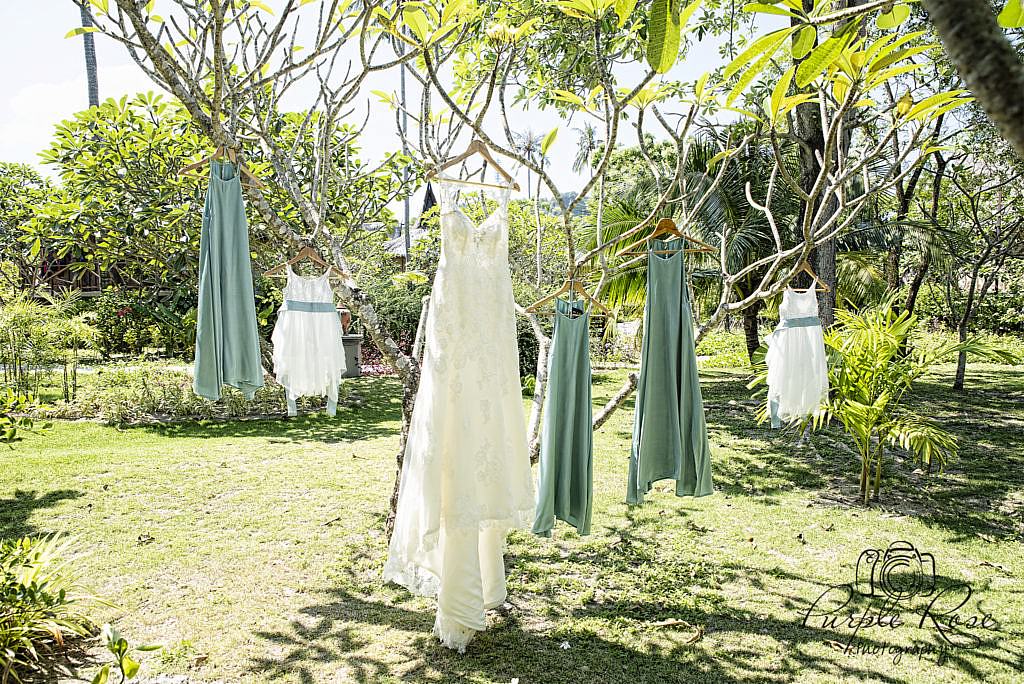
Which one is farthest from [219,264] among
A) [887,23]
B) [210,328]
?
[887,23]

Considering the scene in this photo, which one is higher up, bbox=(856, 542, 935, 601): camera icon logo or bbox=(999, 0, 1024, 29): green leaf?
bbox=(999, 0, 1024, 29): green leaf

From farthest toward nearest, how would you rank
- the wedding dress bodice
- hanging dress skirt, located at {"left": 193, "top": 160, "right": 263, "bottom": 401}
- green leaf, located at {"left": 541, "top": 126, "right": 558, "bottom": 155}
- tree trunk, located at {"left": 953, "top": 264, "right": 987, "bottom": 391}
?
tree trunk, located at {"left": 953, "top": 264, "right": 987, "bottom": 391} → the wedding dress bodice → green leaf, located at {"left": 541, "top": 126, "right": 558, "bottom": 155} → hanging dress skirt, located at {"left": 193, "top": 160, "right": 263, "bottom": 401}

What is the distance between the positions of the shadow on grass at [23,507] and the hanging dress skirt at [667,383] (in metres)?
3.63

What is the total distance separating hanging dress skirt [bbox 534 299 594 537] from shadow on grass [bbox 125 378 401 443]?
13.7ft

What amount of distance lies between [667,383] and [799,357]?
203cm

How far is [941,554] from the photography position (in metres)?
3.73

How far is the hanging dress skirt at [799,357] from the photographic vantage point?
4336 millimetres

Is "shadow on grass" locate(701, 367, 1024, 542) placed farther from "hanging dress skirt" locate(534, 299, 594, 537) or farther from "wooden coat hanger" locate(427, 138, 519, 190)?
"wooden coat hanger" locate(427, 138, 519, 190)

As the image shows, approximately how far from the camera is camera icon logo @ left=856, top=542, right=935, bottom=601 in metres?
3.33

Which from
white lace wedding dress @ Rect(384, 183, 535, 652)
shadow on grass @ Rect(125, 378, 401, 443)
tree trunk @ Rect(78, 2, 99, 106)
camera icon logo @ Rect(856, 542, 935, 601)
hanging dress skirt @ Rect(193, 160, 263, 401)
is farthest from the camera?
tree trunk @ Rect(78, 2, 99, 106)

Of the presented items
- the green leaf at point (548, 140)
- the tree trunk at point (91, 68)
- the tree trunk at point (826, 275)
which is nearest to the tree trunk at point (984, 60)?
the green leaf at point (548, 140)

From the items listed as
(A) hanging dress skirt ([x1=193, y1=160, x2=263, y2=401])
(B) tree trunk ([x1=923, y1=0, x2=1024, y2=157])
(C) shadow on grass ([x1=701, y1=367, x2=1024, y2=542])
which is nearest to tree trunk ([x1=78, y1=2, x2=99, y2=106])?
(A) hanging dress skirt ([x1=193, y1=160, x2=263, y2=401])

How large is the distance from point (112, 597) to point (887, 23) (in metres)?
3.80
